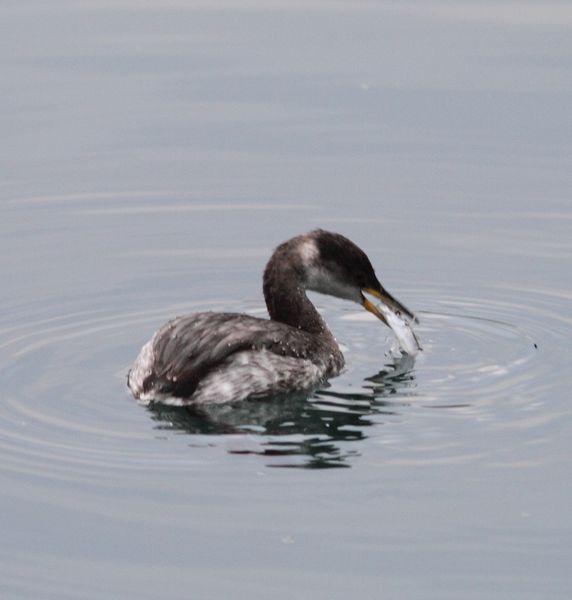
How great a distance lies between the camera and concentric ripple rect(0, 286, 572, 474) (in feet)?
33.6

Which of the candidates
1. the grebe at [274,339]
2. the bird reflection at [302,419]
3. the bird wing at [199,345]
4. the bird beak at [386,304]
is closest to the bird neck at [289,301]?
the grebe at [274,339]

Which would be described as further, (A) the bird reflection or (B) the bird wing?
(B) the bird wing

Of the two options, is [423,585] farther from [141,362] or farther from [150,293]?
[150,293]

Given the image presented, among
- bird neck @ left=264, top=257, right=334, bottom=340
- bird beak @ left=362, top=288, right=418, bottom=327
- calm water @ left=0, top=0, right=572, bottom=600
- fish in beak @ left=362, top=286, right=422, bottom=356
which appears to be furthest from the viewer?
bird beak @ left=362, top=288, right=418, bottom=327

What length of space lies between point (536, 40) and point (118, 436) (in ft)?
35.2

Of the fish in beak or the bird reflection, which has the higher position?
the fish in beak

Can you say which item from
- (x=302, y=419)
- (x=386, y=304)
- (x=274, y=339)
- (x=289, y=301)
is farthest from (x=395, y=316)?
(x=302, y=419)

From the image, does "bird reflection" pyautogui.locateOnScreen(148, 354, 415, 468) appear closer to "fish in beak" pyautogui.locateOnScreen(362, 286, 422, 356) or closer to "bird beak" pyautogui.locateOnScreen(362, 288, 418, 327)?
"fish in beak" pyautogui.locateOnScreen(362, 286, 422, 356)

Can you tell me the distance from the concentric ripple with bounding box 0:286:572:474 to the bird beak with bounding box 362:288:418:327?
0.68 feet

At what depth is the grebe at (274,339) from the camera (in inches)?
437

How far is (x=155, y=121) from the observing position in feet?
58.0

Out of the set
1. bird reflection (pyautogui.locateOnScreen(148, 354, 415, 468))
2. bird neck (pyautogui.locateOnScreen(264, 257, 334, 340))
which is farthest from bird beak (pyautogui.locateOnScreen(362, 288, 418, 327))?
bird reflection (pyautogui.locateOnScreen(148, 354, 415, 468))

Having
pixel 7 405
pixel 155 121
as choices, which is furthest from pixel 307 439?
pixel 155 121

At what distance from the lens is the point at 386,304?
12539 millimetres
